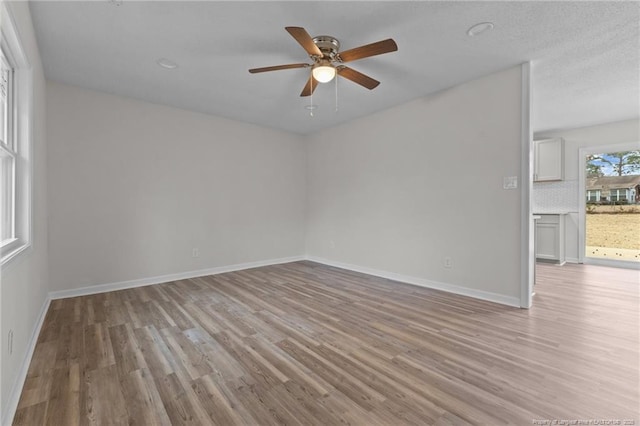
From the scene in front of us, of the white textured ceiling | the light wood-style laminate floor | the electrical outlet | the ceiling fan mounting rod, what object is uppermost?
the white textured ceiling

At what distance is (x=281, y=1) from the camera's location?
2.11 metres

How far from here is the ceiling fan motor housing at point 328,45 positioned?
251cm

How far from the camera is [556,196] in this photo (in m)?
5.82

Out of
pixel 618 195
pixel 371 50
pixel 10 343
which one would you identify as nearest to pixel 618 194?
pixel 618 195

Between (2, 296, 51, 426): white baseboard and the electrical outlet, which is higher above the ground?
the electrical outlet

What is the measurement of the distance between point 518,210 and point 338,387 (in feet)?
8.83

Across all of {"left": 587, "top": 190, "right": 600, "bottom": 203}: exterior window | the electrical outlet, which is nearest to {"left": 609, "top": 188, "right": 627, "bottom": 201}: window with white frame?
{"left": 587, "top": 190, "right": 600, "bottom": 203}: exterior window

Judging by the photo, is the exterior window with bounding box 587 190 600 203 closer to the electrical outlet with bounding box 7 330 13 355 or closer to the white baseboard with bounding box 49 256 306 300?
the white baseboard with bounding box 49 256 306 300

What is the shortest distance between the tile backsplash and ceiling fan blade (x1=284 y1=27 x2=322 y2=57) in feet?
19.4

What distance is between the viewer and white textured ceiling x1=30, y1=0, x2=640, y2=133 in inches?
86.7

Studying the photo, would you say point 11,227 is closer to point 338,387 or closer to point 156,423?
point 156,423

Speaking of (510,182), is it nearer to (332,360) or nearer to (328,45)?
(328,45)

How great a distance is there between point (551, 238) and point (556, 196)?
0.91 meters

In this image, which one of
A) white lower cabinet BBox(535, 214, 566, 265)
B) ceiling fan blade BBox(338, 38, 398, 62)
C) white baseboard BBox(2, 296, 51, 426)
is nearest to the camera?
white baseboard BBox(2, 296, 51, 426)
